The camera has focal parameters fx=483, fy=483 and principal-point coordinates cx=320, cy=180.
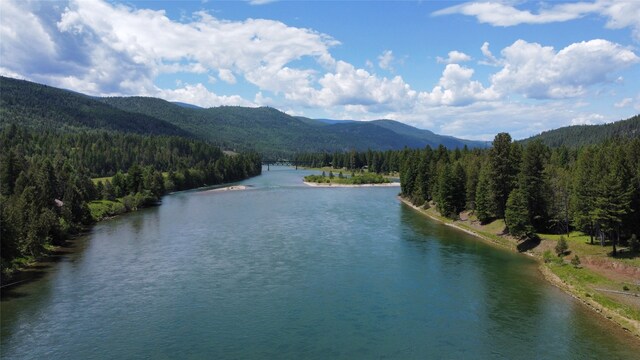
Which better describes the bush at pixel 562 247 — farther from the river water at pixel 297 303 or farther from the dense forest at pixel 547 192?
the river water at pixel 297 303

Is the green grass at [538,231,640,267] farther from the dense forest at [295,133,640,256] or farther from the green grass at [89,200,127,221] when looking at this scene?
the green grass at [89,200,127,221]

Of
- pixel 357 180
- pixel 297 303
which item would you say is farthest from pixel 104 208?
pixel 357 180

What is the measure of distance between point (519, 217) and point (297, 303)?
36420 millimetres

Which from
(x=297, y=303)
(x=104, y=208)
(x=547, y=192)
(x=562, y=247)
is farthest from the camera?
(x=104, y=208)

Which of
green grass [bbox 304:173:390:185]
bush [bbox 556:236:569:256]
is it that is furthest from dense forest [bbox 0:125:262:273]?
bush [bbox 556:236:569:256]

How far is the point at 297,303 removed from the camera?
1715 inches

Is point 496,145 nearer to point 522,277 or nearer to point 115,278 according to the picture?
point 522,277

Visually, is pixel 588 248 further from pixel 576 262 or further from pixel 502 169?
pixel 502 169

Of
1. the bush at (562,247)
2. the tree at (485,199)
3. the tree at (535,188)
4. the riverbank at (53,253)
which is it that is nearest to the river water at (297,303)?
the riverbank at (53,253)

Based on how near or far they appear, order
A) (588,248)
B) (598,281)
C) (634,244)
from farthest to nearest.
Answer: (588,248), (634,244), (598,281)

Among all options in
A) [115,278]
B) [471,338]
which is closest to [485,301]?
[471,338]

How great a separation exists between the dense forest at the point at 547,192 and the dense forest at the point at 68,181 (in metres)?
61.2

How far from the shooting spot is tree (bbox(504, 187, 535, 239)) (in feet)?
213

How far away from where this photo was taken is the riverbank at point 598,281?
1585 inches
